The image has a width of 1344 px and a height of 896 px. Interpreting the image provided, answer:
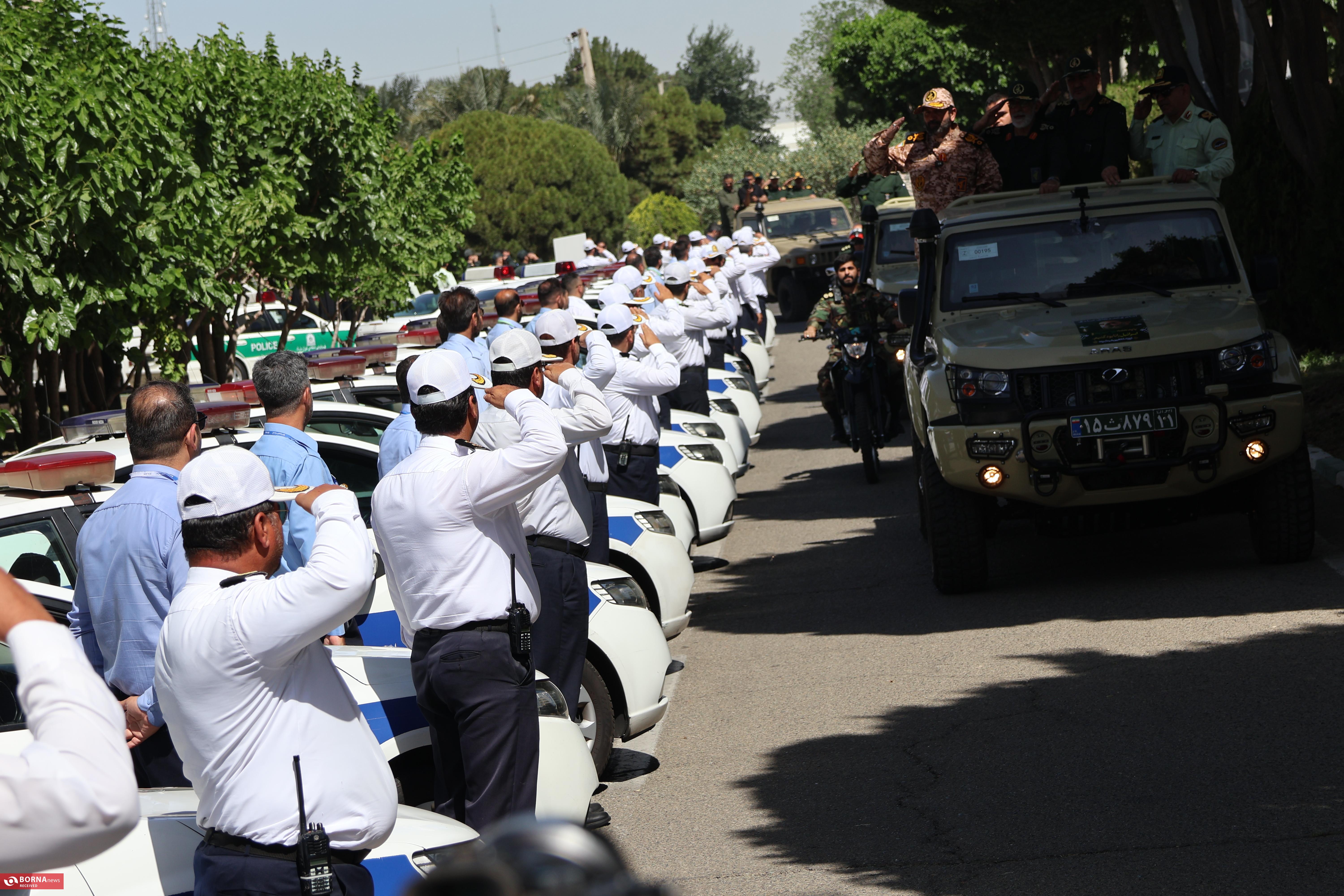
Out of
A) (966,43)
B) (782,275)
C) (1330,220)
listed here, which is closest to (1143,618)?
(1330,220)

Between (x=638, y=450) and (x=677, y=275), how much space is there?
5437 millimetres

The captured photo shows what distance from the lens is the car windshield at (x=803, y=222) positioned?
33219mm

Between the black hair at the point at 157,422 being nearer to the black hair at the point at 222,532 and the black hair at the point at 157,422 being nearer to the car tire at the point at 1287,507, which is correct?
the black hair at the point at 222,532

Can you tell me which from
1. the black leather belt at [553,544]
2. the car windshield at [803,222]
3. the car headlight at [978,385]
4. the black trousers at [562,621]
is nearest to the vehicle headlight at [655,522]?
the car headlight at [978,385]

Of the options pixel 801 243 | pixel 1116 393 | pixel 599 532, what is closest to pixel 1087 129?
pixel 1116 393

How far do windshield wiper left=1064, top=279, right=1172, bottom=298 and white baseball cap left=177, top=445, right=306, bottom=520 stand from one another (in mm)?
6737

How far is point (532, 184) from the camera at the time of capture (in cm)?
5556

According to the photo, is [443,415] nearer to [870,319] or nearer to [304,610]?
[304,610]

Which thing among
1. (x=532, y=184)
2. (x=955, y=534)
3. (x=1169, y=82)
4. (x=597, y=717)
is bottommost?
(x=597, y=717)

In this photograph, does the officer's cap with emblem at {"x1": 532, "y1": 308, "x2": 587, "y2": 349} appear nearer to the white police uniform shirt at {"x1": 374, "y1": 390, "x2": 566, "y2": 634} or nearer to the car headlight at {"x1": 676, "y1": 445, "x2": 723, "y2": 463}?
the white police uniform shirt at {"x1": 374, "y1": 390, "x2": 566, "y2": 634}

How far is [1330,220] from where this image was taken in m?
12.8

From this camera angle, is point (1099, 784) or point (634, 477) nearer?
point (1099, 784)

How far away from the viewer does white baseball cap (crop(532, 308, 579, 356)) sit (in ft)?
23.0

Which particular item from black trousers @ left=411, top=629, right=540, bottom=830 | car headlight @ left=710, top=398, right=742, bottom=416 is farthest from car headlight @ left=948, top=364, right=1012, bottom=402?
car headlight @ left=710, top=398, right=742, bottom=416
